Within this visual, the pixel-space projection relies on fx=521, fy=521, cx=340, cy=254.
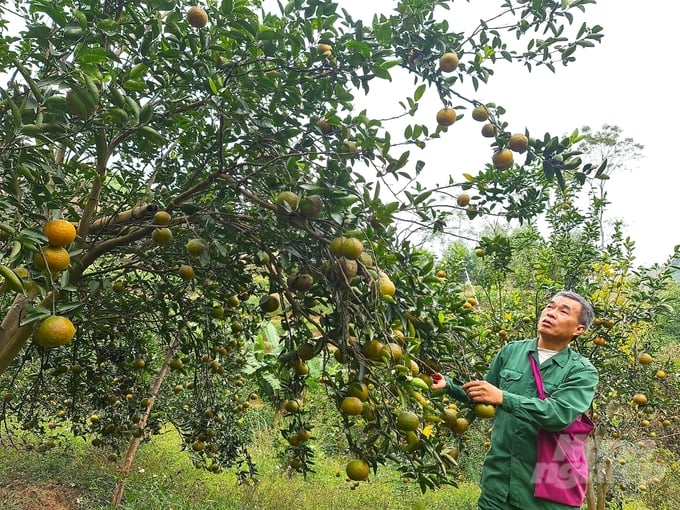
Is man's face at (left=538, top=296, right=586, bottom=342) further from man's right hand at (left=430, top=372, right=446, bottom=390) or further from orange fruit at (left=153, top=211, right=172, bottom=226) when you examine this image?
orange fruit at (left=153, top=211, right=172, bottom=226)

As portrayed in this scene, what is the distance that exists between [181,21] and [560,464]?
85.2 inches

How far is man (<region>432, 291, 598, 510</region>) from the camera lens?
181 centimetres

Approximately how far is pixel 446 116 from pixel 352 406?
1166mm

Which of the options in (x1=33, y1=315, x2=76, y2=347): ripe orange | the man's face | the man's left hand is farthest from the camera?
the man's face

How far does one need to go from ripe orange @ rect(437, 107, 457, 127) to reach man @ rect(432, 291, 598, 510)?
0.86 metres

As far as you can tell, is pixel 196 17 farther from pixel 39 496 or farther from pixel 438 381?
pixel 39 496

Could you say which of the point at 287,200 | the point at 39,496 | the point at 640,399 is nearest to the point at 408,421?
the point at 287,200

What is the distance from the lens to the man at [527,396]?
1812 mm

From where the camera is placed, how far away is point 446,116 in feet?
6.68

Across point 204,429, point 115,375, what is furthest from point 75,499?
point 204,429

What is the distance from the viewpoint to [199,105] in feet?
6.79

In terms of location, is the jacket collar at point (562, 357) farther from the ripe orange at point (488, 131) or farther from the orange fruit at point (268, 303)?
the orange fruit at point (268, 303)

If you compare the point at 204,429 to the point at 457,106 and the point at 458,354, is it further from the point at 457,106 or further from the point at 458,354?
the point at 457,106

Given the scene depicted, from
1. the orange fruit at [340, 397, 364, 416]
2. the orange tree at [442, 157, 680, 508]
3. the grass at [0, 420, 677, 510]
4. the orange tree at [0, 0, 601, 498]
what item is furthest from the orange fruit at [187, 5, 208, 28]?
the grass at [0, 420, 677, 510]
